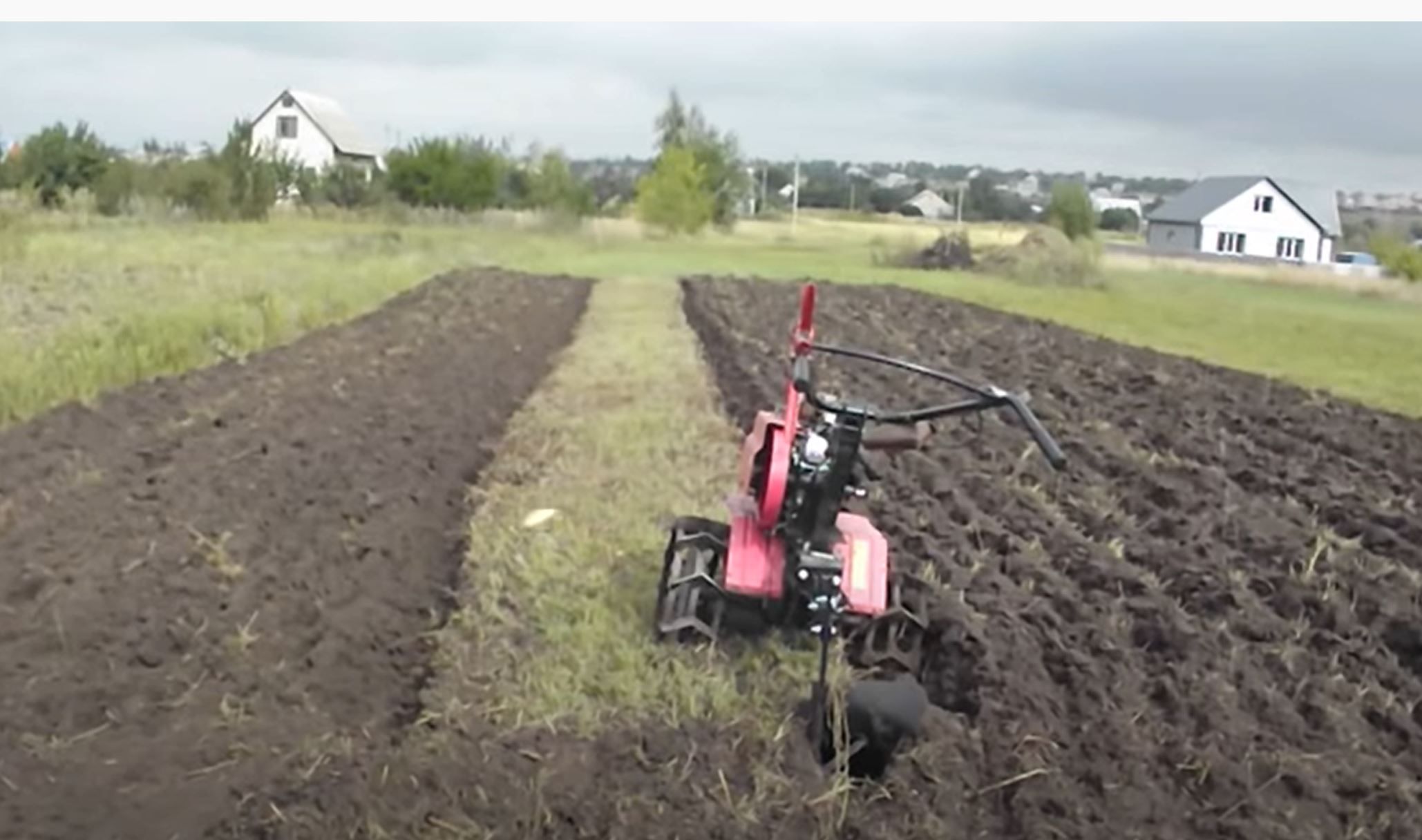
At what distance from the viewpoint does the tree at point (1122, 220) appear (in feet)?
314

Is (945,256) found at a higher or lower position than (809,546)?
lower

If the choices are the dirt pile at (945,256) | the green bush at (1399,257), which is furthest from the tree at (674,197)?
the green bush at (1399,257)

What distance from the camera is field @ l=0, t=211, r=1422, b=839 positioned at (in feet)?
16.5

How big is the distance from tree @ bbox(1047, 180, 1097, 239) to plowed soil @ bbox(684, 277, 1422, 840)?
45.2m

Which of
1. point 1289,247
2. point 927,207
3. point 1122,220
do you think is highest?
point 927,207

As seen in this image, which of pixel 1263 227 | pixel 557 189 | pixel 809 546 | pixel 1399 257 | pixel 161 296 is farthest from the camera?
pixel 1263 227

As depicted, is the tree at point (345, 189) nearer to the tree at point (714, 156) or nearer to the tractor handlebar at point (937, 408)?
the tree at point (714, 156)

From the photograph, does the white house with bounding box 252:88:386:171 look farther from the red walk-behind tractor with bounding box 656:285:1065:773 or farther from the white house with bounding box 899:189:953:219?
the red walk-behind tractor with bounding box 656:285:1065:773

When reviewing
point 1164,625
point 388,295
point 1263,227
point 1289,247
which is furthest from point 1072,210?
point 1164,625

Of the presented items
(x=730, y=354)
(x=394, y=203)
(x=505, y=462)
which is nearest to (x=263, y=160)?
(x=394, y=203)

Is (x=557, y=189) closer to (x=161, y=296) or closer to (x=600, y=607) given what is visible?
(x=161, y=296)

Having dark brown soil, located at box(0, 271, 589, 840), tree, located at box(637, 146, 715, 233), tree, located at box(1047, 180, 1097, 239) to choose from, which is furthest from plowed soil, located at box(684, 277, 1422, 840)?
tree, located at box(1047, 180, 1097, 239)

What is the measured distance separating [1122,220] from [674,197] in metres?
49.2

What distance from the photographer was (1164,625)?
6.87m
